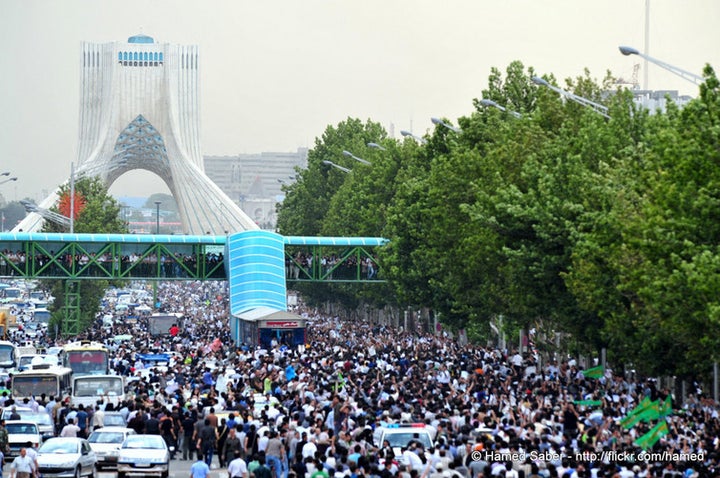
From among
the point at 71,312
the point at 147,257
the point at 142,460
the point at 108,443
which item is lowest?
the point at 142,460

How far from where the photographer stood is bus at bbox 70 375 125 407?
146 feet

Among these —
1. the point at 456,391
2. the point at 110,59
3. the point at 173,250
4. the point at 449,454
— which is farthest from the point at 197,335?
the point at 110,59

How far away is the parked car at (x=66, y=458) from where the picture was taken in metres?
30.8

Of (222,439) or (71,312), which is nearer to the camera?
(222,439)

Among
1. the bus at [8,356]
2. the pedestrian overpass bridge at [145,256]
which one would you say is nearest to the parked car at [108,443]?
the bus at [8,356]

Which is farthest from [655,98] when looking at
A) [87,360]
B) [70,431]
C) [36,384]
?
[70,431]

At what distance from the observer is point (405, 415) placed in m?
35.3

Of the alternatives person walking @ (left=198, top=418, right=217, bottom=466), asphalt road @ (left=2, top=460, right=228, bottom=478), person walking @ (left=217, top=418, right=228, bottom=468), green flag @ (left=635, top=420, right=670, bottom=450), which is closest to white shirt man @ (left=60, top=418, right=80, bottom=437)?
asphalt road @ (left=2, top=460, right=228, bottom=478)

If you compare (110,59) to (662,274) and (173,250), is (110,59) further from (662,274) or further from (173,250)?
(662,274)

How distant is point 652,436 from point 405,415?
7086 mm

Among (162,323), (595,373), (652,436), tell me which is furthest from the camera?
(162,323)

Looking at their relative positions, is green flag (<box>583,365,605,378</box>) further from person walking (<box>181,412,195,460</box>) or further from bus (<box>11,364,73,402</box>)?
bus (<box>11,364,73,402</box>)

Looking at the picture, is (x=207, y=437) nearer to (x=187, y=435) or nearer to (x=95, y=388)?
(x=187, y=435)

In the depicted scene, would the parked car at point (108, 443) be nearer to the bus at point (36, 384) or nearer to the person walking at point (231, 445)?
the person walking at point (231, 445)
